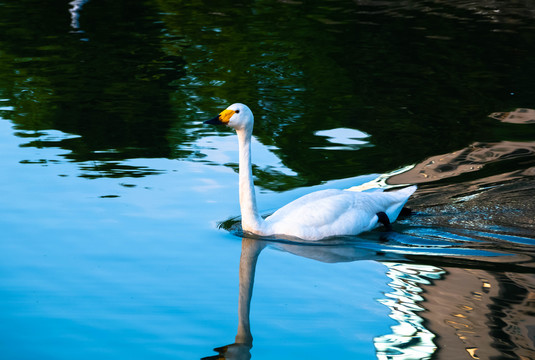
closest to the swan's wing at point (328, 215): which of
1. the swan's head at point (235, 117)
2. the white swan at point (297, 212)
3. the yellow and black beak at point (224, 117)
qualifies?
the white swan at point (297, 212)

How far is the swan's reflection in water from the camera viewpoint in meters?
6.38

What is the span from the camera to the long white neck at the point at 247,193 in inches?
351

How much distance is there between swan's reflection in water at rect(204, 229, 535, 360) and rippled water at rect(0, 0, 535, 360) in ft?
0.08

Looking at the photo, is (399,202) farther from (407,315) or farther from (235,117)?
(407,315)

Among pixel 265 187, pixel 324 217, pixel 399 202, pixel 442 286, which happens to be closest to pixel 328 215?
pixel 324 217

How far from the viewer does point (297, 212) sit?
29.3ft

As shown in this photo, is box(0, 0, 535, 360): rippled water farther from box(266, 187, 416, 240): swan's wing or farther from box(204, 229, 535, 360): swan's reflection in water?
box(266, 187, 416, 240): swan's wing

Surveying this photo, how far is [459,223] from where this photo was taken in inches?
369

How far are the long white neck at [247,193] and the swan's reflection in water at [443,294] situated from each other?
0.65ft

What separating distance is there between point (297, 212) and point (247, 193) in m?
0.58

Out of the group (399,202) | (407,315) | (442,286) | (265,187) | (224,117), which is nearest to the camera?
(407,315)

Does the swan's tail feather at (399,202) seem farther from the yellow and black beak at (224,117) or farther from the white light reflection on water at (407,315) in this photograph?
the yellow and black beak at (224,117)

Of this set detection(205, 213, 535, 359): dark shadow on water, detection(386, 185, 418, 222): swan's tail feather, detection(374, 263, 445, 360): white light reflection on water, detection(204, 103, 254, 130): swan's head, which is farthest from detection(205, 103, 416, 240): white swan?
detection(374, 263, 445, 360): white light reflection on water

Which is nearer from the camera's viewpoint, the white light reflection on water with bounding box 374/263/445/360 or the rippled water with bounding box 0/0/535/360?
the white light reflection on water with bounding box 374/263/445/360
